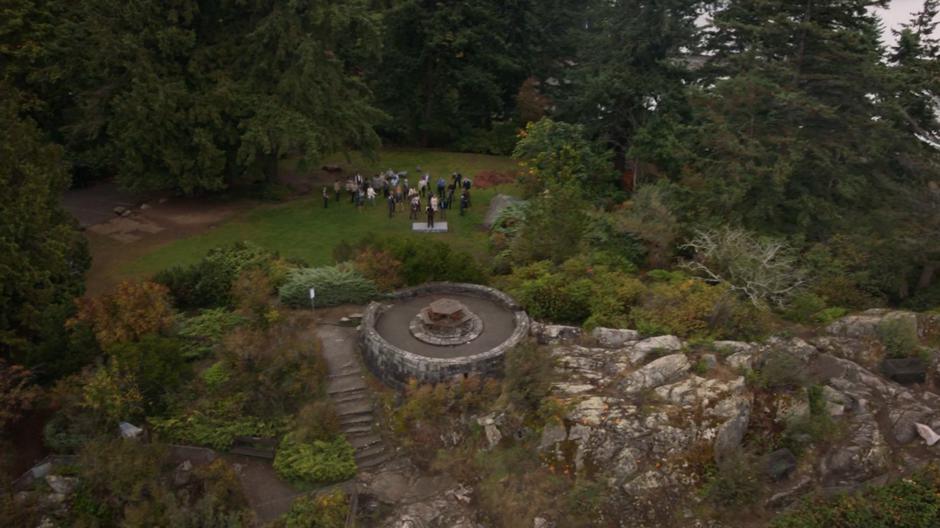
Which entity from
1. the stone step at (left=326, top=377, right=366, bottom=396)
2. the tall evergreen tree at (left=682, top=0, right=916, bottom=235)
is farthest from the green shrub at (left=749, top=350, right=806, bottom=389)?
the stone step at (left=326, top=377, right=366, bottom=396)

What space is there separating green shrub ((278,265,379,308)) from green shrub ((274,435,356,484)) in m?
6.47

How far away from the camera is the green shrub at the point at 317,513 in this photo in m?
15.2

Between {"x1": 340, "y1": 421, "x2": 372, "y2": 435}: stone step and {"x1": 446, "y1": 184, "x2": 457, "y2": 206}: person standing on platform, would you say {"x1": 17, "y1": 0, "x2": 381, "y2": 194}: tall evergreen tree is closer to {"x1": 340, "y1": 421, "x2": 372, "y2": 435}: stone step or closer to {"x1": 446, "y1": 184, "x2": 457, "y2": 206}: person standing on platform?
{"x1": 446, "y1": 184, "x2": 457, "y2": 206}: person standing on platform

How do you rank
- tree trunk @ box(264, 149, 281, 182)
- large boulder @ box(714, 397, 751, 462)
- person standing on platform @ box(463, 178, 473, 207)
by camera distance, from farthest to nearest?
tree trunk @ box(264, 149, 281, 182)
person standing on platform @ box(463, 178, 473, 207)
large boulder @ box(714, 397, 751, 462)

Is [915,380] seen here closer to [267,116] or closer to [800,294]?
[800,294]

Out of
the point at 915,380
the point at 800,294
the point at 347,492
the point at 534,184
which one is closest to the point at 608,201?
the point at 534,184

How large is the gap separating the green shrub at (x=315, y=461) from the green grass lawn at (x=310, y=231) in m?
11.0

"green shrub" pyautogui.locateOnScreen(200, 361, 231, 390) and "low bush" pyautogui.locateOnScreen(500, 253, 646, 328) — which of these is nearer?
"green shrub" pyautogui.locateOnScreen(200, 361, 231, 390)

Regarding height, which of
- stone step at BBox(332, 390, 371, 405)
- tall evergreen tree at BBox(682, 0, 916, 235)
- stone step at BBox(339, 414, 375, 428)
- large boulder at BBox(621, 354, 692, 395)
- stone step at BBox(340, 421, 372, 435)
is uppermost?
tall evergreen tree at BBox(682, 0, 916, 235)

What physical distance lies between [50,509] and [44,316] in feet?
20.5

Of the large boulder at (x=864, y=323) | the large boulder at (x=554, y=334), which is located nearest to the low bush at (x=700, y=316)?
the large boulder at (x=554, y=334)

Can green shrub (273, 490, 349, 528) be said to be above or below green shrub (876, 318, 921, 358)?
below

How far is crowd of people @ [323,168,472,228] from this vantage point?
104 feet

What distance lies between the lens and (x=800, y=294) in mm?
22188
